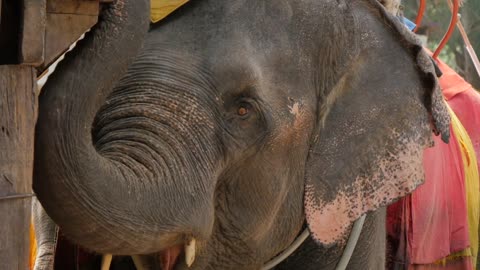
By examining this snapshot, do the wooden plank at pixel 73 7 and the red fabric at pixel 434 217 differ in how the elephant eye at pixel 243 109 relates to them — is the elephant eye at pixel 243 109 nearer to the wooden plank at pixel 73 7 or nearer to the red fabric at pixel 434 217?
the wooden plank at pixel 73 7

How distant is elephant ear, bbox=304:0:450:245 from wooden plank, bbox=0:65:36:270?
1566mm

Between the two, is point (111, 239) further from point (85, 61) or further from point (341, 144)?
point (341, 144)

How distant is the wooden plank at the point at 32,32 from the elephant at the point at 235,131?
0.22m

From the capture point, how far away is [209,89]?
11.2 feet

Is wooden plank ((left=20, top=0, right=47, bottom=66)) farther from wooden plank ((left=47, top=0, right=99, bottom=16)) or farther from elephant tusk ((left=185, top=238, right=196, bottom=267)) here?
elephant tusk ((left=185, top=238, right=196, bottom=267))

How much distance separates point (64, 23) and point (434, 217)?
8.46 ft

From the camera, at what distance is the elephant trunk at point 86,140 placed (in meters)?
2.57

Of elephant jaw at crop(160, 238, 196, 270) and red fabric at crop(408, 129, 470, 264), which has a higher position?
elephant jaw at crop(160, 238, 196, 270)

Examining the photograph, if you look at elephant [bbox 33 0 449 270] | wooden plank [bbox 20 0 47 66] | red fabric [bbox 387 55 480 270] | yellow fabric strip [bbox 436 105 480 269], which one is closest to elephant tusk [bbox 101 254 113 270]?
elephant [bbox 33 0 449 270]

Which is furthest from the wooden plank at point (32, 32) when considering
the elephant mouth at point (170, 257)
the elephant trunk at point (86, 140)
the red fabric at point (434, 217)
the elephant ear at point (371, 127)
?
the red fabric at point (434, 217)

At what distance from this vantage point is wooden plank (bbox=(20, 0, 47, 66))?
7.70 ft

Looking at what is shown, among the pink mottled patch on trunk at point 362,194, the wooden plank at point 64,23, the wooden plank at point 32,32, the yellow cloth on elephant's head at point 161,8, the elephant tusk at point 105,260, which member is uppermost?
the wooden plank at point 32,32

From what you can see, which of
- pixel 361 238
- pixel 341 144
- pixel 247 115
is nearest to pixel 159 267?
pixel 247 115

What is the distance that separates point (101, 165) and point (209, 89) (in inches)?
29.6
